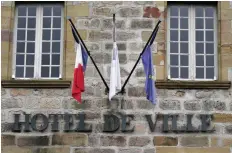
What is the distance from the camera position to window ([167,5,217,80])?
16812 mm

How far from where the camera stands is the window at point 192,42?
16812 millimetres

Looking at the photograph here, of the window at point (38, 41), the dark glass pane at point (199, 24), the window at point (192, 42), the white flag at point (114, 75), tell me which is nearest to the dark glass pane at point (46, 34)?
the window at point (38, 41)

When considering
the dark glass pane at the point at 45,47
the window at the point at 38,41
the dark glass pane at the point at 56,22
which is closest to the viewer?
the window at the point at 38,41

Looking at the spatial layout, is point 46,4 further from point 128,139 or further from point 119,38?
point 128,139

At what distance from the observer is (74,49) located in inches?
659

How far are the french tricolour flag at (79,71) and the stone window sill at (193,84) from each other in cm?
160

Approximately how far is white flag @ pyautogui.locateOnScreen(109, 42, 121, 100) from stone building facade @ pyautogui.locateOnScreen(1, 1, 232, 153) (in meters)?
0.60

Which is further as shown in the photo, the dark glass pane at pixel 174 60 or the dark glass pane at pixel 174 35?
the dark glass pane at pixel 174 35

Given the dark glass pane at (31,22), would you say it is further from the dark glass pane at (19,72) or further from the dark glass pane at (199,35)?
the dark glass pane at (199,35)

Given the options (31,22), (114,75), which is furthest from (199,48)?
(31,22)

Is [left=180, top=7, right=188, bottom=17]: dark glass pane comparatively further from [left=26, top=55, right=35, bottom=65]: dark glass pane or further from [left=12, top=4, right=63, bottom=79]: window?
[left=26, top=55, right=35, bottom=65]: dark glass pane

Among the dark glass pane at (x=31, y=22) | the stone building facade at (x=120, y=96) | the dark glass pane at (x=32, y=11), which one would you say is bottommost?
the stone building facade at (x=120, y=96)

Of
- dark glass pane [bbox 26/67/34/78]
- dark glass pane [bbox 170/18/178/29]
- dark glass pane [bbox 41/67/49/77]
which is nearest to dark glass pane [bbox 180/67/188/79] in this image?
dark glass pane [bbox 170/18/178/29]

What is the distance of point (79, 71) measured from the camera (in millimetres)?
15750
